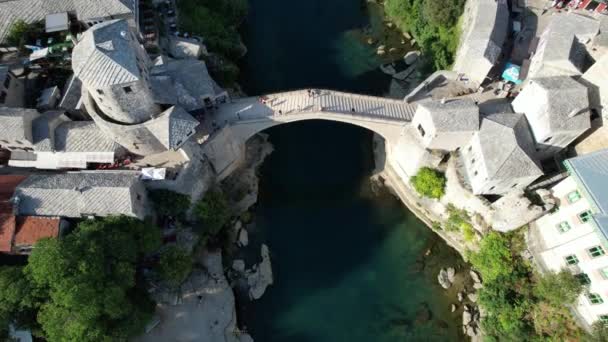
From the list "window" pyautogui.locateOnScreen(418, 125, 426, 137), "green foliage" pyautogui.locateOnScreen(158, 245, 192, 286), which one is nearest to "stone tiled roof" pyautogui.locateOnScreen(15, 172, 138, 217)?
"green foliage" pyautogui.locateOnScreen(158, 245, 192, 286)

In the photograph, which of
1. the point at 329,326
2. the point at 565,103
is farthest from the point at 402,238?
the point at 565,103

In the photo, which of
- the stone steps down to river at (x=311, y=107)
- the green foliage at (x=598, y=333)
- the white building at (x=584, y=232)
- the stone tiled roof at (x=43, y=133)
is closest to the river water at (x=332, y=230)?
the stone steps down to river at (x=311, y=107)

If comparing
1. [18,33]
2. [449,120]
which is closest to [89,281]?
[18,33]

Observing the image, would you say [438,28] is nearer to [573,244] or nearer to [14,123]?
[573,244]

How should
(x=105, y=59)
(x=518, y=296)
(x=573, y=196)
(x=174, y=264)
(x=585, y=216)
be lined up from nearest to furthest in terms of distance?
(x=105, y=59) → (x=585, y=216) → (x=573, y=196) → (x=174, y=264) → (x=518, y=296)

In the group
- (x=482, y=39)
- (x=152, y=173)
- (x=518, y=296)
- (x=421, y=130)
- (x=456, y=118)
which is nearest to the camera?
(x=152, y=173)

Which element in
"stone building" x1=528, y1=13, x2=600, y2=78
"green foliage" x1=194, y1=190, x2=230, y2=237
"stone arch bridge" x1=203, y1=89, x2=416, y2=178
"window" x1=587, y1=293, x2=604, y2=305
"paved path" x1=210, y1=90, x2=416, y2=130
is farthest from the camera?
"paved path" x1=210, y1=90, x2=416, y2=130

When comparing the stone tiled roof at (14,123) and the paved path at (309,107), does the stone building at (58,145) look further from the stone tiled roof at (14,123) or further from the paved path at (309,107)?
the paved path at (309,107)

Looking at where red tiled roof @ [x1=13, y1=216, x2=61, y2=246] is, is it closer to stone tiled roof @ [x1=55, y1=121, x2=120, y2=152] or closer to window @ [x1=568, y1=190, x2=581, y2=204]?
stone tiled roof @ [x1=55, y1=121, x2=120, y2=152]
